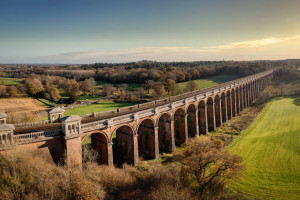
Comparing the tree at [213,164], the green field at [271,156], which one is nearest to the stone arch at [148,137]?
the tree at [213,164]

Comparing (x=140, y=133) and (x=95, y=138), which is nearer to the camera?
(x=95, y=138)

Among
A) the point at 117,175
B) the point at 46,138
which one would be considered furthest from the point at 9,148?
the point at 117,175

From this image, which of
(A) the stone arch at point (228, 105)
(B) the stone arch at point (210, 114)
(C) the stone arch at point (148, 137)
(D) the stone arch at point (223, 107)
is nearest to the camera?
(C) the stone arch at point (148, 137)

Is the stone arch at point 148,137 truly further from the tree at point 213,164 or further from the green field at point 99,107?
the green field at point 99,107

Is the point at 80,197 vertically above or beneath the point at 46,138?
beneath

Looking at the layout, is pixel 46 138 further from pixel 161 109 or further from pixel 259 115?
pixel 259 115

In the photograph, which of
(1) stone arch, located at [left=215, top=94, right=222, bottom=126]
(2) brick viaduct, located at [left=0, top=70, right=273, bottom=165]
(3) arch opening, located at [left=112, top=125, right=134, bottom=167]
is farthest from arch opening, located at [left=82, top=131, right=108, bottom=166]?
(1) stone arch, located at [left=215, top=94, right=222, bottom=126]

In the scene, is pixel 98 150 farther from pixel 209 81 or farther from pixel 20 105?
pixel 209 81
